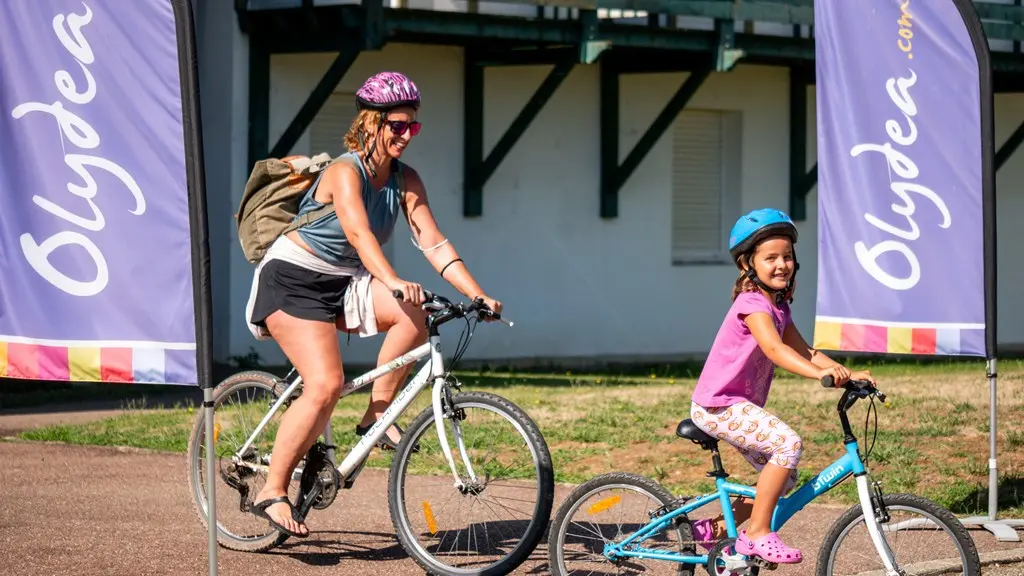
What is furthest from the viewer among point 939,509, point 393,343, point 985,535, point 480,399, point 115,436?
point 115,436

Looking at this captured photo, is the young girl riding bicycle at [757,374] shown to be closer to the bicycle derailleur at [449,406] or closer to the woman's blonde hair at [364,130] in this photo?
the bicycle derailleur at [449,406]

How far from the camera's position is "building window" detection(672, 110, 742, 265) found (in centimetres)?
2166

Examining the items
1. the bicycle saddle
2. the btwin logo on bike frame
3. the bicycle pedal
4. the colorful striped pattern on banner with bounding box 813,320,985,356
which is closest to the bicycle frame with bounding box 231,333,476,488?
the bicycle pedal

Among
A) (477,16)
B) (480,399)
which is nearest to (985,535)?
(480,399)

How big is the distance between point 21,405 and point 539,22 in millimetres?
7550

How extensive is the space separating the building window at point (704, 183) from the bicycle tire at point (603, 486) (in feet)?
52.2

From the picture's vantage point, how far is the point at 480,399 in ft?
19.4

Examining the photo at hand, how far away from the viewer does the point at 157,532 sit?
7.15 m

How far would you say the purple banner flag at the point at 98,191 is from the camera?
526 centimetres

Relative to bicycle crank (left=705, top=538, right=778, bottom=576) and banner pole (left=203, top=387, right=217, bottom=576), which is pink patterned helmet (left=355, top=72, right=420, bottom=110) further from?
bicycle crank (left=705, top=538, right=778, bottom=576)

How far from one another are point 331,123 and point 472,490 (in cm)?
1310

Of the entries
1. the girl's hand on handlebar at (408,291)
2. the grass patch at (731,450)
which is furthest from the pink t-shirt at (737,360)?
the grass patch at (731,450)

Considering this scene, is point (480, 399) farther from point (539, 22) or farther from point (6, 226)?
point (539, 22)

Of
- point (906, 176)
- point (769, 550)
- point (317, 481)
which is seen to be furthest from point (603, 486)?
point (906, 176)
